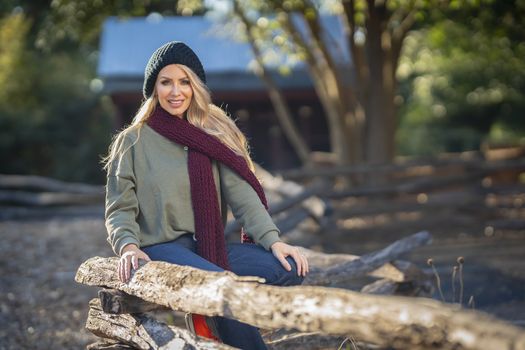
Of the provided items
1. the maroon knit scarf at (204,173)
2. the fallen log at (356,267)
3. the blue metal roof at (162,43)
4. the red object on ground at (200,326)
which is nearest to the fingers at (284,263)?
the maroon knit scarf at (204,173)

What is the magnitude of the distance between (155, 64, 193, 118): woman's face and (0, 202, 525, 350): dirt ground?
253 cm

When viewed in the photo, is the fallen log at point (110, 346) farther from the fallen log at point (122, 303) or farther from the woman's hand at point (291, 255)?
the woman's hand at point (291, 255)

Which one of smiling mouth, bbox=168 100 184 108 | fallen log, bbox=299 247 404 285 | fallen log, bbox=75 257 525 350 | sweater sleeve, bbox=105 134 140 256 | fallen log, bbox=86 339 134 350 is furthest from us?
fallen log, bbox=299 247 404 285

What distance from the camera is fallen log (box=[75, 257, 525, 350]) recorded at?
2268mm

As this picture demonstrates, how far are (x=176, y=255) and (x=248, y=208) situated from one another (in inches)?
16.6

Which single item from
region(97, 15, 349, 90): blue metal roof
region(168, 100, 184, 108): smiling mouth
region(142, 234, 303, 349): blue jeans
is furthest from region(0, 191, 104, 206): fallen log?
region(142, 234, 303, 349): blue jeans

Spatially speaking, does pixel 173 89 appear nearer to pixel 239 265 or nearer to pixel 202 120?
pixel 202 120

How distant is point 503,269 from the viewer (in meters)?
8.55

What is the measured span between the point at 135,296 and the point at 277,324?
113cm

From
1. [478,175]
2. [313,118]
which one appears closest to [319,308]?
[478,175]

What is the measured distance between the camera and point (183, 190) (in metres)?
3.82

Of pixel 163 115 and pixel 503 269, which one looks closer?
pixel 163 115

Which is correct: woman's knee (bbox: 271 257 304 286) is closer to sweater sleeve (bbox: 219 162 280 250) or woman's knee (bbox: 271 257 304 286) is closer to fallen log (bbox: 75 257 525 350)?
sweater sleeve (bbox: 219 162 280 250)

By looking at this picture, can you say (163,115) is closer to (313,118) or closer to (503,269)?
(503,269)
